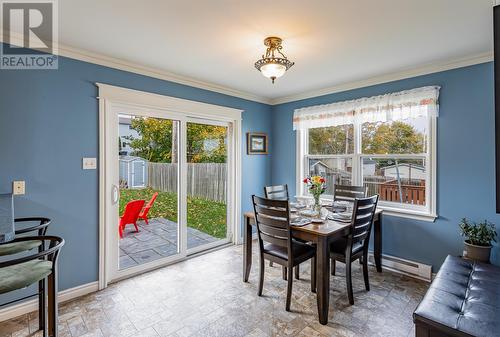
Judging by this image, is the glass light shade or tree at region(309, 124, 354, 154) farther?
tree at region(309, 124, 354, 154)

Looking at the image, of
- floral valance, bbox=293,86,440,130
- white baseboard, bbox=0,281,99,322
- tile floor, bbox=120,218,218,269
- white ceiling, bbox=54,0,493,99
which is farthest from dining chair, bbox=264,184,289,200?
white baseboard, bbox=0,281,99,322

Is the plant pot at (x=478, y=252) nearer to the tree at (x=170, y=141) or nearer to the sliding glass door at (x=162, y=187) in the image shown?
the sliding glass door at (x=162, y=187)

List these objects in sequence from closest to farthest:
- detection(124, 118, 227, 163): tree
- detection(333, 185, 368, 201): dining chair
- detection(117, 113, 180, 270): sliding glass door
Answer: detection(117, 113, 180, 270): sliding glass door
detection(124, 118, 227, 163): tree
detection(333, 185, 368, 201): dining chair

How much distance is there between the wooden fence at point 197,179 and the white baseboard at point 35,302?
4.11 feet

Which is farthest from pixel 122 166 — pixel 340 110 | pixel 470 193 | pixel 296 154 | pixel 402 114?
pixel 470 193

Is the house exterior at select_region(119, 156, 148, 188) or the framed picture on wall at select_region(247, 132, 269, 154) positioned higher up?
the framed picture on wall at select_region(247, 132, 269, 154)

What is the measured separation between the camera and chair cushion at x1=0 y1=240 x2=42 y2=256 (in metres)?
1.76

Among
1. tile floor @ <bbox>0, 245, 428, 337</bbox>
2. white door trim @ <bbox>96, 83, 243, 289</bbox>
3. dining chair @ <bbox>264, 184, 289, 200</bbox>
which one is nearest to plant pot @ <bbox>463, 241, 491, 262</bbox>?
tile floor @ <bbox>0, 245, 428, 337</bbox>

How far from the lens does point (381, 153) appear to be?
336 cm

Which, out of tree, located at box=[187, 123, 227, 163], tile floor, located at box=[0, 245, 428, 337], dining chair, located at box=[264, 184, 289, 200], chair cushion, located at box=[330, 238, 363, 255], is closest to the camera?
tile floor, located at box=[0, 245, 428, 337]

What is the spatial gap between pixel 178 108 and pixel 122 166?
3.29 ft

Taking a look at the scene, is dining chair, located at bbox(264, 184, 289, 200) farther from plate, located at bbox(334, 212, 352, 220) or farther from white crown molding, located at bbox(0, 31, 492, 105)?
white crown molding, located at bbox(0, 31, 492, 105)

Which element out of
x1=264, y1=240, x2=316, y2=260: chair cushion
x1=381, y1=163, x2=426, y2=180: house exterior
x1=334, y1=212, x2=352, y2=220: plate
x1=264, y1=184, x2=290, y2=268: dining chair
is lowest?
x1=264, y1=240, x2=316, y2=260: chair cushion

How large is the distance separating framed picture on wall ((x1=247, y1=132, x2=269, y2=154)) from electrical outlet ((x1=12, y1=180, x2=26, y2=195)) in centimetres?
282
